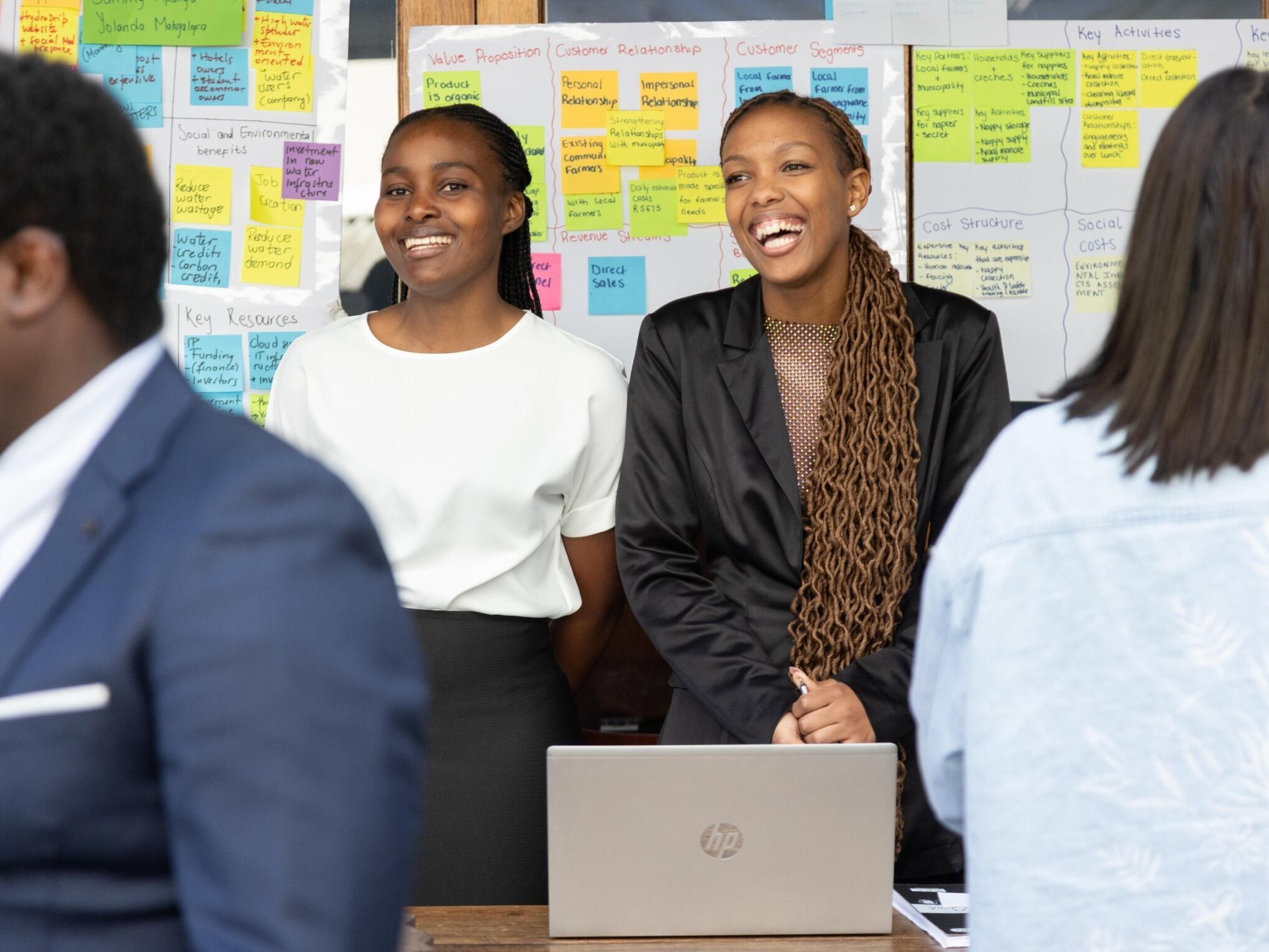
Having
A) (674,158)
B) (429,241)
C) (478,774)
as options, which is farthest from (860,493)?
(674,158)

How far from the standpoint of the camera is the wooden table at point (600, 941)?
1633 mm

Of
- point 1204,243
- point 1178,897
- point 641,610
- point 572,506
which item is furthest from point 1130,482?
point 572,506

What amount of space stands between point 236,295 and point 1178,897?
2.65m

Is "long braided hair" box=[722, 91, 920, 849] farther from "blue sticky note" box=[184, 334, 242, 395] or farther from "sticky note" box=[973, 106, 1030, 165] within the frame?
"blue sticky note" box=[184, 334, 242, 395]

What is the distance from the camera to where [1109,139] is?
3312 millimetres

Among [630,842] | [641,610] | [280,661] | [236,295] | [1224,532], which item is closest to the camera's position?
[280,661]

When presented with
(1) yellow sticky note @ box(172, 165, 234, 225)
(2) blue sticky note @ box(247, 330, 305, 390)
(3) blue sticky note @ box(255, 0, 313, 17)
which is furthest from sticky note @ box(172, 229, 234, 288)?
(3) blue sticky note @ box(255, 0, 313, 17)

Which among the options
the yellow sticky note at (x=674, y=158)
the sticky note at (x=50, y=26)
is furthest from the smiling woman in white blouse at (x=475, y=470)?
the sticky note at (x=50, y=26)

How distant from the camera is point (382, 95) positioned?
331 centimetres

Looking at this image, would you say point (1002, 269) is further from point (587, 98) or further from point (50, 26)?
point (50, 26)

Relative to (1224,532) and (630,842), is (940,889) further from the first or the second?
(1224,532)

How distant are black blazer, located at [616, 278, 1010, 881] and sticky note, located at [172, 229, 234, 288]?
4.14 ft

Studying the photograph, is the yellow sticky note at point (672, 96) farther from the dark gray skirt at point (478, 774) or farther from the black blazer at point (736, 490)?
the dark gray skirt at point (478, 774)

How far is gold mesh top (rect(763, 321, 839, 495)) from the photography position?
7.91ft
